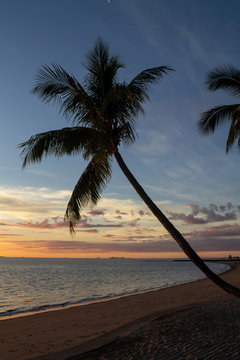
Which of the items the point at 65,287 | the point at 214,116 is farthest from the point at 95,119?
the point at 65,287

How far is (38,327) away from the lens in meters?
11.6

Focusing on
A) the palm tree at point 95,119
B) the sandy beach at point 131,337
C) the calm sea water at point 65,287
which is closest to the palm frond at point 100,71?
the palm tree at point 95,119

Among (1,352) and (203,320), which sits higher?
(203,320)

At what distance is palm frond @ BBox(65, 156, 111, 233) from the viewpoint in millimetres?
9922

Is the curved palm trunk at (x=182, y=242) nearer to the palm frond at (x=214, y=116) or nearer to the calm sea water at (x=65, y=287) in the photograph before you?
the palm frond at (x=214, y=116)

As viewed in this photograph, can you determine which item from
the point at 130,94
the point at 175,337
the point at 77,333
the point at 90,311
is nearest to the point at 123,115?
the point at 130,94

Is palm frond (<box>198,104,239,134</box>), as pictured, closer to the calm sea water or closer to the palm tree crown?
the palm tree crown

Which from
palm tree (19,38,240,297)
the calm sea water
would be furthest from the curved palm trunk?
the calm sea water

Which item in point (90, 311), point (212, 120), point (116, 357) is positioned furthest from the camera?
point (90, 311)

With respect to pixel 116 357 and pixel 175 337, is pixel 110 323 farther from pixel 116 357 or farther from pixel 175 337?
pixel 116 357

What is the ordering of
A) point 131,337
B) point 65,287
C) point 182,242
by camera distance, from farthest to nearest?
point 65,287 < point 182,242 < point 131,337

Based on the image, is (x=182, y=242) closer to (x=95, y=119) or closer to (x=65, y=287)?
(x=95, y=119)

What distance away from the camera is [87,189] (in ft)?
32.7

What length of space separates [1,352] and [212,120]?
10.3 metres
